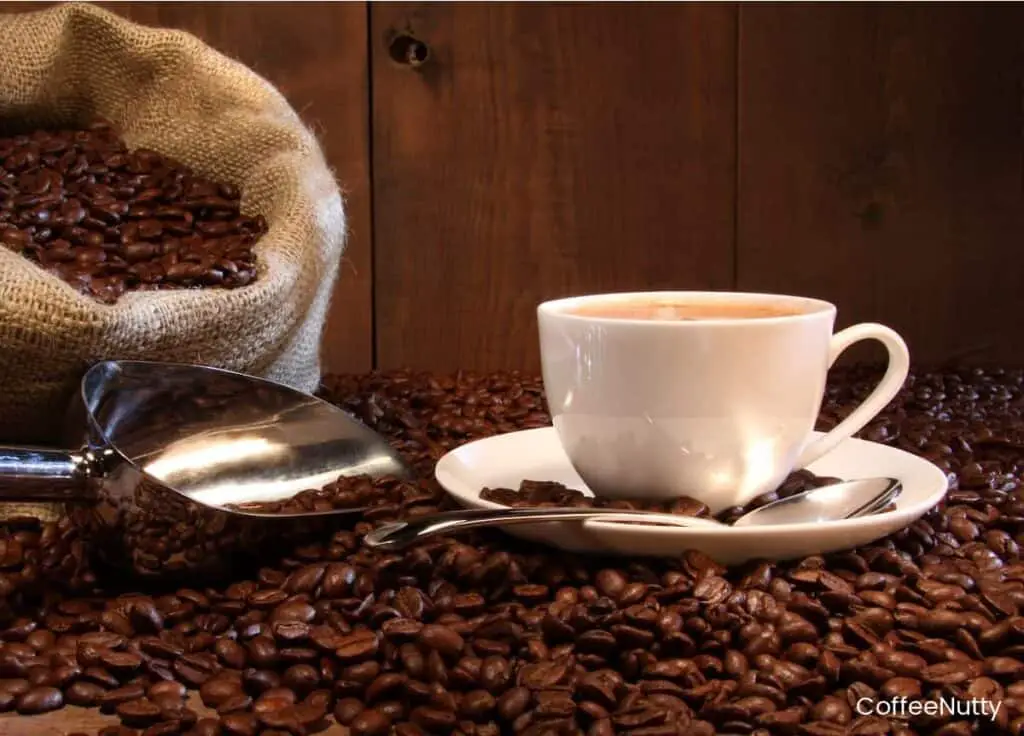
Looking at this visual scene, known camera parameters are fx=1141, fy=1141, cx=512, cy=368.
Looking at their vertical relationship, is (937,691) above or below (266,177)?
below

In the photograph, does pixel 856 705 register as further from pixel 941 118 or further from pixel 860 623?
pixel 941 118

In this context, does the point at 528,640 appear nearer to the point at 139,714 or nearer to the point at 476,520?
the point at 476,520

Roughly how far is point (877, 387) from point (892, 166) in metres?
1.12

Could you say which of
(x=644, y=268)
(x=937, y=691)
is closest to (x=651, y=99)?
(x=644, y=268)

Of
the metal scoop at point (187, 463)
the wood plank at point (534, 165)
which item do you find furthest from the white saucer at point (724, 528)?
the wood plank at point (534, 165)

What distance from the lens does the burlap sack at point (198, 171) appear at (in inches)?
39.1

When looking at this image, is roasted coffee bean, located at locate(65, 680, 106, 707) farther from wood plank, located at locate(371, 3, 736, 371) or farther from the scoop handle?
wood plank, located at locate(371, 3, 736, 371)

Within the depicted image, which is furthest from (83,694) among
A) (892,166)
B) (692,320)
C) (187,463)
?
(892,166)

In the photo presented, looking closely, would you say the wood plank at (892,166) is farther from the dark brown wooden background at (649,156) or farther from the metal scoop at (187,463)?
the metal scoop at (187,463)

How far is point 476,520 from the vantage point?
80 centimetres

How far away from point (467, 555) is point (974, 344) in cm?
148

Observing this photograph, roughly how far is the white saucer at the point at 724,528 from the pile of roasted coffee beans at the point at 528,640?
0.05 feet

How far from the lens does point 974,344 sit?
201cm

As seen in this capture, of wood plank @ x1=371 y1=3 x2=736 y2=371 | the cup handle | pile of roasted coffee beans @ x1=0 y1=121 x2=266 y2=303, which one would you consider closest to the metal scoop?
pile of roasted coffee beans @ x1=0 y1=121 x2=266 y2=303
